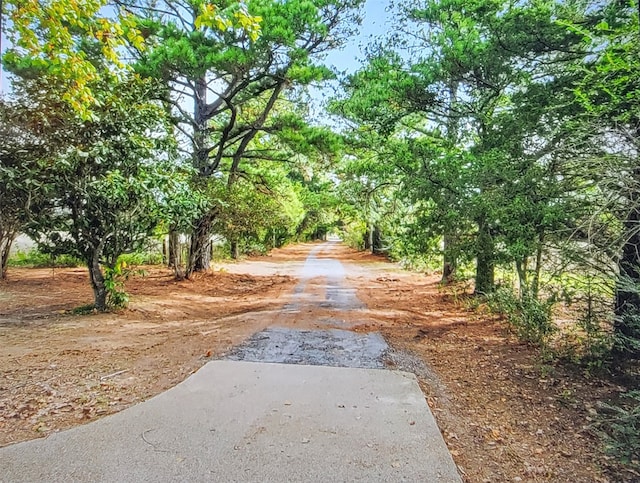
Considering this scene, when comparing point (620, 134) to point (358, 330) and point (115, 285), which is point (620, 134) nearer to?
point (358, 330)

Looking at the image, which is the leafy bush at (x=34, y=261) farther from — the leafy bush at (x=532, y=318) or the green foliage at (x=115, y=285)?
the leafy bush at (x=532, y=318)

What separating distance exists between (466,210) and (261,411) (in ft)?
15.4

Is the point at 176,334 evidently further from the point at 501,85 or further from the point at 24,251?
the point at 24,251

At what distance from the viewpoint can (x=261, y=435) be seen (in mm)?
2979

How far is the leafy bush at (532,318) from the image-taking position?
516 cm

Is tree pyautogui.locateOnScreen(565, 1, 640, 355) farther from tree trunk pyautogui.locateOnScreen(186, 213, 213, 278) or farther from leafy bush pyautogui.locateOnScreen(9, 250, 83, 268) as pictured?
leafy bush pyautogui.locateOnScreen(9, 250, 83, 268)

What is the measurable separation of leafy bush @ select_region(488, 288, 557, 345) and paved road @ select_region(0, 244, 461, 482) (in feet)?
7.41

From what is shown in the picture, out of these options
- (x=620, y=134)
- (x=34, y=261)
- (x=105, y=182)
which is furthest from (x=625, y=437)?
(x=34, y=261)

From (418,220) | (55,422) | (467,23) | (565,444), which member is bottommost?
(565,444)

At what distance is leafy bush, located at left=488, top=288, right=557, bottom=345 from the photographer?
5.16m

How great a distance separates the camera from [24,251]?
1426 centimetres

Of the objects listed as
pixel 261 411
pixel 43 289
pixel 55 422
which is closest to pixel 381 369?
pixel 261 411

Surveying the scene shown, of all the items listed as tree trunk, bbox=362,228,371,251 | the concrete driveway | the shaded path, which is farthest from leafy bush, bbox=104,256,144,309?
tree trunk, bbox=362,228,371,251

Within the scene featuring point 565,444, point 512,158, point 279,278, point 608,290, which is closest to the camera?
point 565,444
